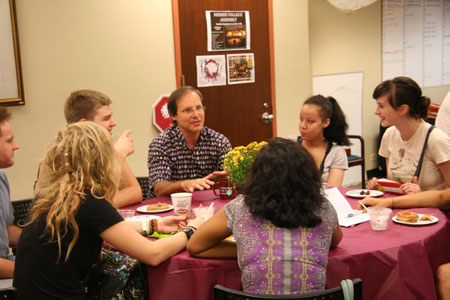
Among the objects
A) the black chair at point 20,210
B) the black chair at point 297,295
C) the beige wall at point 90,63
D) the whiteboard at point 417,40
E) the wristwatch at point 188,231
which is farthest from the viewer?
the whiteboard at point 417,40

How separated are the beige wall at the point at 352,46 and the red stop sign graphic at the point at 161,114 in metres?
2.22

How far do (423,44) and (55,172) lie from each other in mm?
6292

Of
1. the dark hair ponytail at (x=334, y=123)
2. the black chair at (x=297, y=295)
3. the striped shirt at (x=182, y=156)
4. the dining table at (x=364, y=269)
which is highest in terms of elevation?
the dark hair ponytail at (x=334, y=123)

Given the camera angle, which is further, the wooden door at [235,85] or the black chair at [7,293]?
the wooden door at [235,85]

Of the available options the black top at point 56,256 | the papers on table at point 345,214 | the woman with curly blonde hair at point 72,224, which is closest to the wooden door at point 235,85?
the papers on table at point 345,214

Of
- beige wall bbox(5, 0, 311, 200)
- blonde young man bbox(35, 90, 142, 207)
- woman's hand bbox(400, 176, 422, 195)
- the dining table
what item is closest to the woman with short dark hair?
woman's hand bbox(400, 176, 422, 195)

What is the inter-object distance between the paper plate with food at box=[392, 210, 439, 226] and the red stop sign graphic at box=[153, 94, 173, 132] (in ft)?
8.07

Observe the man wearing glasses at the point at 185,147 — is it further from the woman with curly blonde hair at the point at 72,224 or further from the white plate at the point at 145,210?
the woman with curly blonde hair at the point at 72,224

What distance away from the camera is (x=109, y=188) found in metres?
1.82

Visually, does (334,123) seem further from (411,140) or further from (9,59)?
(9,59)

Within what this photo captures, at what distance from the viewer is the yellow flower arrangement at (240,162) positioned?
234 centimetres

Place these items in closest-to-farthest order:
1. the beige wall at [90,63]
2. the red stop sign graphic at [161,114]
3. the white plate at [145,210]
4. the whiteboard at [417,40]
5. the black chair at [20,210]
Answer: the white plate at [145,210]
the black chair at [20,210]
the beige wall at [90,63]
the red stop sign graphic at [161,114]
the whiteboard at [417,40]

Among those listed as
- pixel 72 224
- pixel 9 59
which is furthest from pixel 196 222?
pixel 9 59

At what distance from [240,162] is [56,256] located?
97cm
